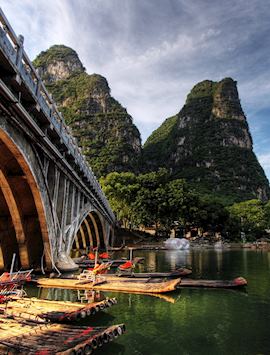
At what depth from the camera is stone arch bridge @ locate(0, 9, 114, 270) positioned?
12.3m

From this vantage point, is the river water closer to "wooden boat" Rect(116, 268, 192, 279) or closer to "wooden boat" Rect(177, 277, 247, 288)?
"wooden boat" Rect(177, 277, 247, 288)

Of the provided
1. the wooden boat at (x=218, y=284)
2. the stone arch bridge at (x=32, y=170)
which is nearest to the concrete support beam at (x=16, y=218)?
the stone arch bridge at (x=32, y=170)

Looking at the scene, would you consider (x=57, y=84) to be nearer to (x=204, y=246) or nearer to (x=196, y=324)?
(x=204, y=246)

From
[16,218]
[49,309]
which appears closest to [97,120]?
[16,218]

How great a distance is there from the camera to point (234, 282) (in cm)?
1697

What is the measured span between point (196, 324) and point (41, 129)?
1150cm

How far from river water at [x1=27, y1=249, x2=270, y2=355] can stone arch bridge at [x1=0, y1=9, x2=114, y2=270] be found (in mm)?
3846

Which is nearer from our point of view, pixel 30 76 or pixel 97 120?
pixel 30 76

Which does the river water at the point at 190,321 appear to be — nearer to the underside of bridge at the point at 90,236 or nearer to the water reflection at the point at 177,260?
the water reflection at the point at 177,260

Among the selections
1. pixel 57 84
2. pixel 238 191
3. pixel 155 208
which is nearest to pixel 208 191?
pixel 238 191

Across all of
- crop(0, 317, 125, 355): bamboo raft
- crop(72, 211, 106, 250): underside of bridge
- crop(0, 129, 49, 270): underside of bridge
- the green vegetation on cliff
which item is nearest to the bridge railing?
crop(0, 129, 49, 270): underside of bridge

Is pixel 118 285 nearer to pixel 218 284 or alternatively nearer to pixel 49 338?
pixel 218 284

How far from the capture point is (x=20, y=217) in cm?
1830

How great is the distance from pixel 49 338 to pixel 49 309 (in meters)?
3.19
